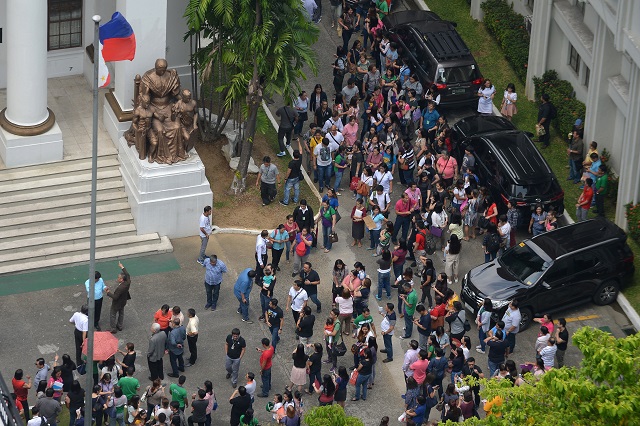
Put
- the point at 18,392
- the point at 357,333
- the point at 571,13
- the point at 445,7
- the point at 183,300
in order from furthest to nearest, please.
Result: the point at 445,7
the point at 571,13
the point at 183,300
the point at 357,333
the point at 18,392

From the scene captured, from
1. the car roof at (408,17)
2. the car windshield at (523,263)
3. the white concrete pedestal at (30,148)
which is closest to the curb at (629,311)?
the car windshield at (523,263)

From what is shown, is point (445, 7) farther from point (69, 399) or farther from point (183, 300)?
point (69, 399)

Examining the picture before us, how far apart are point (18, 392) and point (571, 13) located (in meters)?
20.4

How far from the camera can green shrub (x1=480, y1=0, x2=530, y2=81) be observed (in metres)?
45.3

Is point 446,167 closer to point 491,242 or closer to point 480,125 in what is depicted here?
point 480,125

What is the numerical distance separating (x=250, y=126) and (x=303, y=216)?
3.34 meters

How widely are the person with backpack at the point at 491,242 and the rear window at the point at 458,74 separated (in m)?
7.79

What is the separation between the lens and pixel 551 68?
4409 cm

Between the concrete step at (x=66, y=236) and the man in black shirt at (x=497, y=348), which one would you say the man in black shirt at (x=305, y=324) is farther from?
the concrete step at (x=66, y=236)

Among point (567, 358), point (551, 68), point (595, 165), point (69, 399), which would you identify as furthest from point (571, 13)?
point (69, 399)

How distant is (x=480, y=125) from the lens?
40781mm

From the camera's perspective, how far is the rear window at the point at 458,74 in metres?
43.3

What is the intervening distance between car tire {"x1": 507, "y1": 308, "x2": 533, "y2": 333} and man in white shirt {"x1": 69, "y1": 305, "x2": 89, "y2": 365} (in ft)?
32.4

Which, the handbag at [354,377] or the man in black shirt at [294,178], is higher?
the man in black shirt at [294,178]
